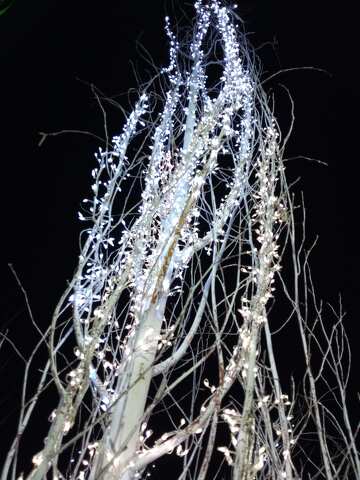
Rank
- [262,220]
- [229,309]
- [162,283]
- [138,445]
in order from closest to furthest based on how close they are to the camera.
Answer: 1. [229,309]
2. [138,445]
3. [262,220]
4. [162,283]

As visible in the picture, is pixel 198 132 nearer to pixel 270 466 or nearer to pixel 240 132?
pixel 240 132

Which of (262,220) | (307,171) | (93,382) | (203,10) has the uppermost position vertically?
(203,10)

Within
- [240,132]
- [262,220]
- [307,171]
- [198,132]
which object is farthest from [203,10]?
[262,220]

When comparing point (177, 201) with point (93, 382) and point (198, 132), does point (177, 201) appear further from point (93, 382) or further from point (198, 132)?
point (93, 382)

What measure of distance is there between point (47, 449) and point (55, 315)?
42 cm

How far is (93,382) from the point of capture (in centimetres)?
258

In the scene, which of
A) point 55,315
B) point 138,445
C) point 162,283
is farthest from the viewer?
point 162,283

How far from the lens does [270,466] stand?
6.34ft

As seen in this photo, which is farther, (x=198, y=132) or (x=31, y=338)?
(x=31, y=338)

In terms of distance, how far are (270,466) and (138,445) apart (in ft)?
2.23

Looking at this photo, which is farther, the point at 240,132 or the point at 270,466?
the point at 240,132

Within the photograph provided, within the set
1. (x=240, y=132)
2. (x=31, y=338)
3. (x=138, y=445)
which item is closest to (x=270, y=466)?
(x=138, y=445)

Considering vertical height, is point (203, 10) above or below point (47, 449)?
above

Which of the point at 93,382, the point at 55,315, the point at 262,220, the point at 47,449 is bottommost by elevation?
the point at 93,382
